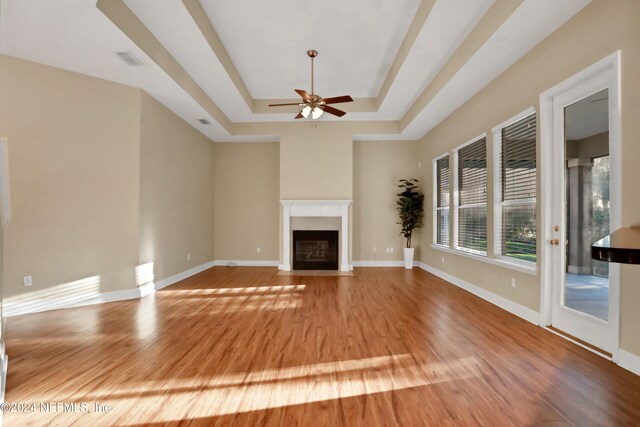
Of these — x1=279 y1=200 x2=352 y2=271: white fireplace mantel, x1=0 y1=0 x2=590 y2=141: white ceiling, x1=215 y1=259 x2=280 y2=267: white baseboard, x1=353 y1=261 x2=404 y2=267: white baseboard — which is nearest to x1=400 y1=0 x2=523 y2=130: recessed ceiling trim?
x1=0 y1=0 x2=590 y2=141: white ceiling

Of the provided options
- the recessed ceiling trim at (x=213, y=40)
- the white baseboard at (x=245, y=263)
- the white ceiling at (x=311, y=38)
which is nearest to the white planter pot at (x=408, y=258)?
the white baseboard at (x=245, y=263)

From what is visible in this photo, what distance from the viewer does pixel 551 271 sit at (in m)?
3.25

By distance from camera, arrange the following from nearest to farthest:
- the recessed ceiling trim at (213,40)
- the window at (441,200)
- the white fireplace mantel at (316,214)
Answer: the recessed ceiling trim at (213,40)
the window at (441,200)
the white fireplace mantel at (316,214)

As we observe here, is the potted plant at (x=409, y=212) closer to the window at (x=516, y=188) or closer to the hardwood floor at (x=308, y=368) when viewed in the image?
the window at (x=516, y=188)

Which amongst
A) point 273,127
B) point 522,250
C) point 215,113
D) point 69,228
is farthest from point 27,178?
point 522,250

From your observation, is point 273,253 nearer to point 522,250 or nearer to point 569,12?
point 522,250

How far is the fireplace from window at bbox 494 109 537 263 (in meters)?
3.59

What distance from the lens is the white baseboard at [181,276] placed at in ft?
16.9

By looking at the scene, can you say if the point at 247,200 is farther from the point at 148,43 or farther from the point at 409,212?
the point at 148,43

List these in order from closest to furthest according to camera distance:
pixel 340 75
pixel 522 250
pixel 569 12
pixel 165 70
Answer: pixel 569 12 → pixel 522 250 → pixel 165 70 → pixel 340 75

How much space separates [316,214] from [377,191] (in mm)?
1695

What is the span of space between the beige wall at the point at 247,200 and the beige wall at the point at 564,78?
4224 mm

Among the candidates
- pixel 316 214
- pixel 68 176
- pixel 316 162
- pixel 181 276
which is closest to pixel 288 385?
pixel 68 176

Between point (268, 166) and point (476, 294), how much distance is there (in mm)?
5231
